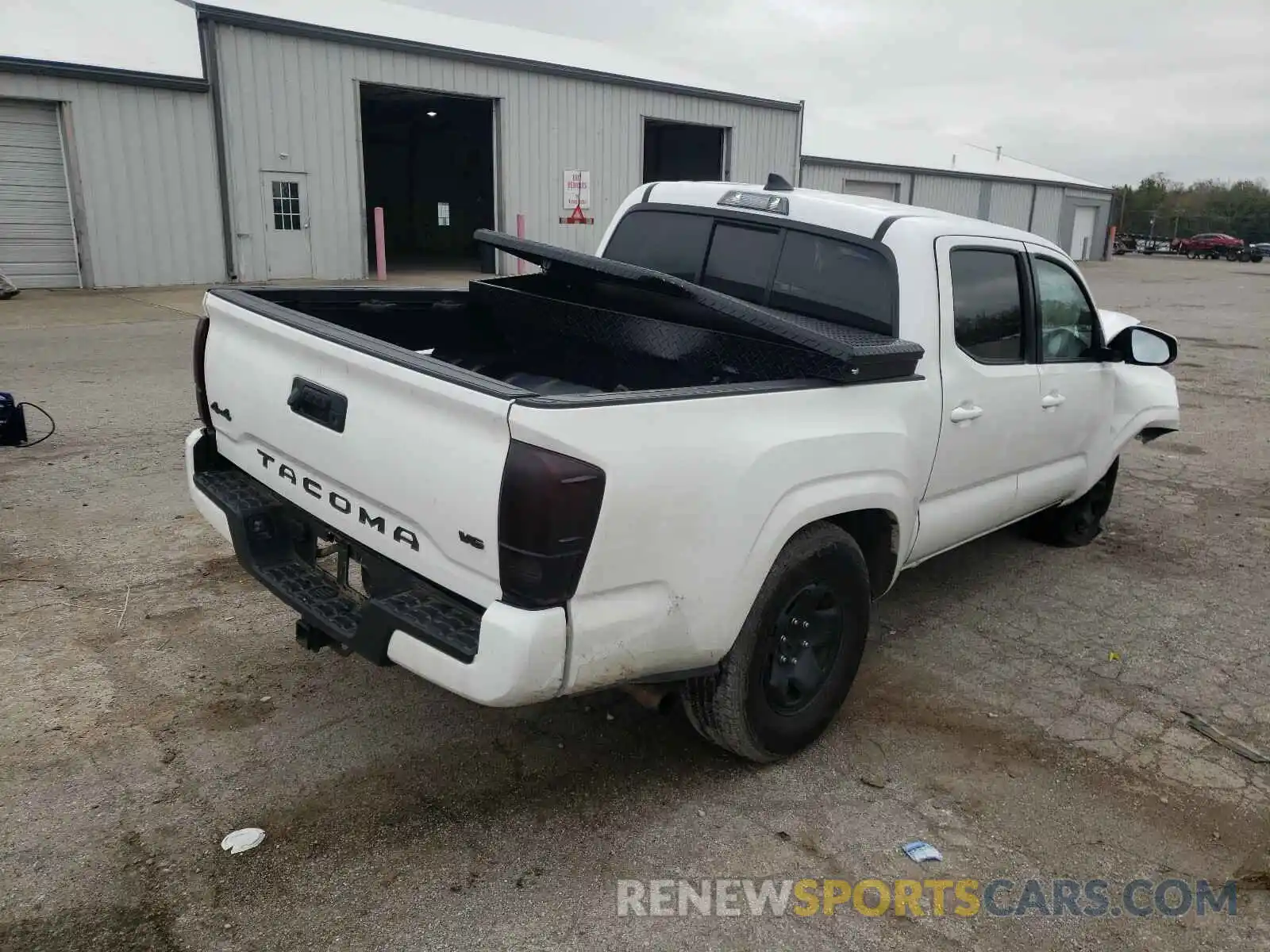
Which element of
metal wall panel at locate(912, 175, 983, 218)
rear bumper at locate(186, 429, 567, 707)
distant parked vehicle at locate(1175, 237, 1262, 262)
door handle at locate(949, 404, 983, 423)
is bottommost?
distant parked vehicle at locate(1175, 237, 1262, 262)

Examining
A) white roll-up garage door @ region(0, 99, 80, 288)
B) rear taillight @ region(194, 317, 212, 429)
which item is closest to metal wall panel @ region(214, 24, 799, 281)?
white roll-up garage door @ region(0, 99, 80, 288)

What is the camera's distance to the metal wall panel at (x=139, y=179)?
16453mm

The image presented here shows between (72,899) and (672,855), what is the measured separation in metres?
1.62

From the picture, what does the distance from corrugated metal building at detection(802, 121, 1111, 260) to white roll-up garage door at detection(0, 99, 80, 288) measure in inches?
818

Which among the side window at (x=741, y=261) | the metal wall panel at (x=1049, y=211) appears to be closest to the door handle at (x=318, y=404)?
the side window at (x=741, y=261)

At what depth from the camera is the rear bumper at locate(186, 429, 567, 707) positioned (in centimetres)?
246

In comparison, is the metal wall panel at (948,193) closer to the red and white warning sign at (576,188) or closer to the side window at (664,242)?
the red and white warning sign at (576,188)

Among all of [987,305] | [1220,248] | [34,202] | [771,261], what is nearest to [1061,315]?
[987,305]

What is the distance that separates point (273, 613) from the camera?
438 cm

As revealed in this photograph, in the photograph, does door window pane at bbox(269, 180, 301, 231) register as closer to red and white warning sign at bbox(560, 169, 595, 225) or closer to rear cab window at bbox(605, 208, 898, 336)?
red and white warning sign at bbox(560, 169, 595, 225)

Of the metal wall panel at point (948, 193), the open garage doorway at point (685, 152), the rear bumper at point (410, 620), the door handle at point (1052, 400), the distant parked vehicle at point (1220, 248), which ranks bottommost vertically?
the distant parked vehicle at point (1220, 248)

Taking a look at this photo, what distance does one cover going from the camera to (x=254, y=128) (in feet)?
59.1

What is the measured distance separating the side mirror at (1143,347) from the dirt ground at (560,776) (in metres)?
1.20

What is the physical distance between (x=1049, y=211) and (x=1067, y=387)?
1735 inches
